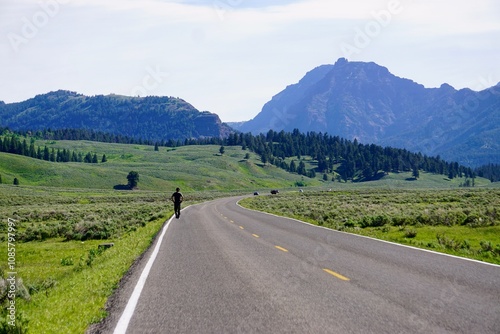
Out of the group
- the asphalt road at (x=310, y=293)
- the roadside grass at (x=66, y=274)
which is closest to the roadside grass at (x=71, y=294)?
the roadside grass at (x=66, y=274)

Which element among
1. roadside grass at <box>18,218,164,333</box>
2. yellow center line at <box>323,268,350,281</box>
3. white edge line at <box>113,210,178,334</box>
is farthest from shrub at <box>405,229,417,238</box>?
white edge line at <box>113,210,178,334</box>

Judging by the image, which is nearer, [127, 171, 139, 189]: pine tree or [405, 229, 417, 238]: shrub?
[405, 229, 417, 238]: shrub

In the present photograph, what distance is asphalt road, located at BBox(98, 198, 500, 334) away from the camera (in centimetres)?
683

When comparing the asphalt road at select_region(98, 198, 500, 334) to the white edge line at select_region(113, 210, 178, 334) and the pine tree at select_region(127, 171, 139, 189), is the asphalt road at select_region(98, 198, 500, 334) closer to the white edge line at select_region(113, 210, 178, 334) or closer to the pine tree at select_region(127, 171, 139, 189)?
the white edge line at select_region(113, 210, 178, 334)

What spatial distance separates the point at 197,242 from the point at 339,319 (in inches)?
490

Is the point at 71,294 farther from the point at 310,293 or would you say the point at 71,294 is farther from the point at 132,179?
the point at 132,179

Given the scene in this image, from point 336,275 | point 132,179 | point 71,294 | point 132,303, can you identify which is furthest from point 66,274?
point 132,179

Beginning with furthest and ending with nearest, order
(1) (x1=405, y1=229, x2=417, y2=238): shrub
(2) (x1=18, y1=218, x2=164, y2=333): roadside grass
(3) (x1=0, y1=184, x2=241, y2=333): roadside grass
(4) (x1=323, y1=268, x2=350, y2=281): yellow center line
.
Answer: (1) (x1=405, y1=229, x2=417, y2=238): shrub < (4) (x1=323, y1=268, x2=350, y2=281): yellow center line < (3) (x1=0, y1=184, x2=241, y2=333): roadside grass < (2) (x1=18, y1=218, x2=164, y2=333): roadside grass

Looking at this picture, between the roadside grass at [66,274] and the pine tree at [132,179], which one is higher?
the roadside grass at [66,274]

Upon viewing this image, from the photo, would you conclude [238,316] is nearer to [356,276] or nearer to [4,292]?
[356,276]

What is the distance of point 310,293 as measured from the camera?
8.87 meters

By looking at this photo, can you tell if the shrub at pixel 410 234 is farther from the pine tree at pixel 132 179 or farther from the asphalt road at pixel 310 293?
the pine tree at pixel 132 179

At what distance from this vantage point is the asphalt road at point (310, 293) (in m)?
6.83

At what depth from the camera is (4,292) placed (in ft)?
39.1
